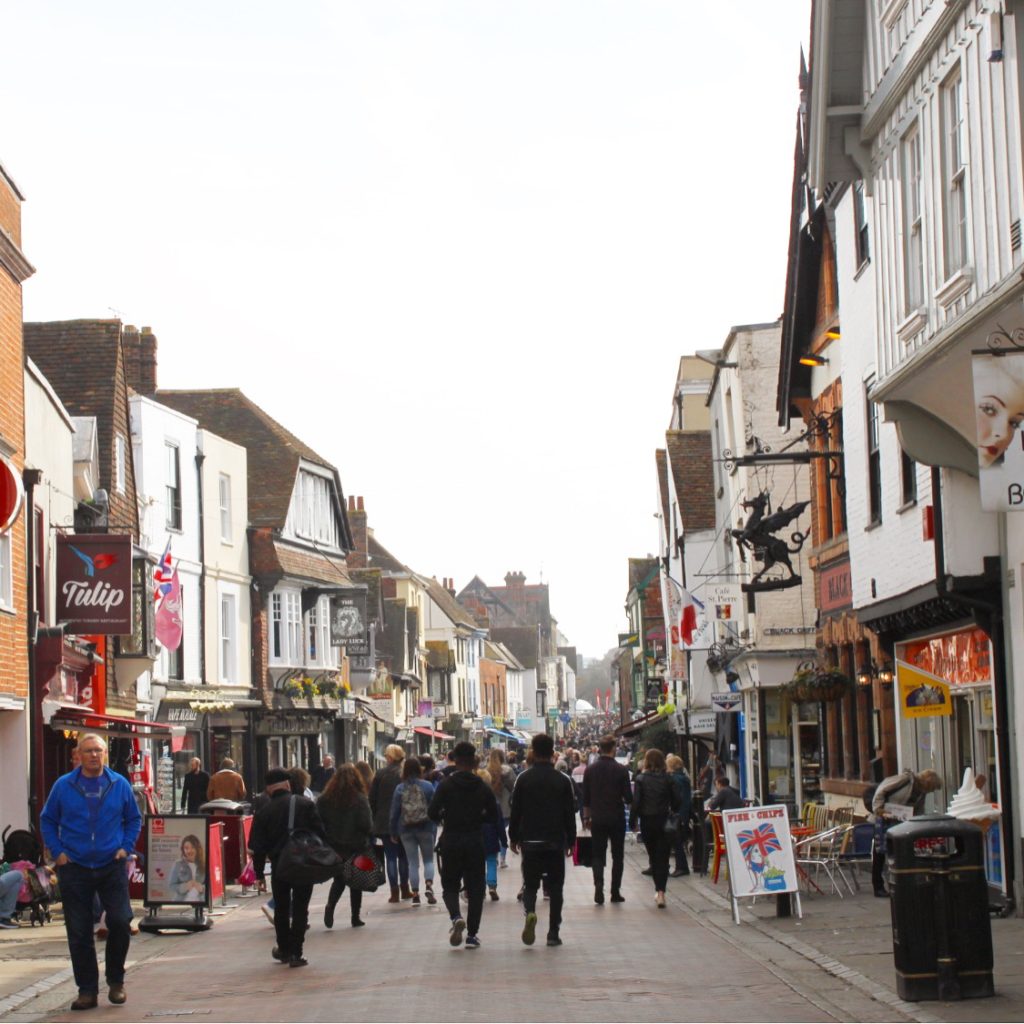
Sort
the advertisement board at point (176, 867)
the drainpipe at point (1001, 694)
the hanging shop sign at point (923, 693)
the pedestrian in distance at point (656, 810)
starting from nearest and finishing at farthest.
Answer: the drainpipe at point (1001, 694) < the advertisement board at point (176, 867) < the hanging shop sign at point (923, 693) < the pedestrian in distance at point (656, 810)

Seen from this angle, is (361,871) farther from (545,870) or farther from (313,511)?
(313,511)

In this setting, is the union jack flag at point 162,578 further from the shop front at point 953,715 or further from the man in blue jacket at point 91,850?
the man in blue jacket at point 91,850

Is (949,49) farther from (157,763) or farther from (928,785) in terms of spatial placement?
(157,763)

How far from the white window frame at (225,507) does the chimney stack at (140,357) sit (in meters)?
4.31

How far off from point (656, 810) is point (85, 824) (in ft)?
30.2

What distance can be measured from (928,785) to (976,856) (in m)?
7.22

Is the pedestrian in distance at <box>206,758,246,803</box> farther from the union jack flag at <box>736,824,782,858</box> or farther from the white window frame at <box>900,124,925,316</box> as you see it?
the white window frame at <box>900,124,925,316</box>

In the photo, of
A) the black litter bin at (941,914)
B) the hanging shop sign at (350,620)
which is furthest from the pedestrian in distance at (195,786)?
the hanging shop sign at (350,620)

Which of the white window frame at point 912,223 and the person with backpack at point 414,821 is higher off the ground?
the white window frame at point 912,223

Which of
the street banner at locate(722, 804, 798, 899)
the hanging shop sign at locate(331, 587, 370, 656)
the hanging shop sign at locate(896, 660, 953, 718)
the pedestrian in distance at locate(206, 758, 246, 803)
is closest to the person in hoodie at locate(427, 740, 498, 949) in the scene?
the street banner at locate(722, 804, 798, 899)

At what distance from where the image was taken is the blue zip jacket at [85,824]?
12.2 m

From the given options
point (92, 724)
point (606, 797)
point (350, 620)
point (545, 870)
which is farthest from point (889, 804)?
point (350, 620)

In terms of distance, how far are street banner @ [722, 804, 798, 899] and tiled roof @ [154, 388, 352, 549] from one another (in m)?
31.9

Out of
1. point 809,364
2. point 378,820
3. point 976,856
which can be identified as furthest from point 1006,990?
point 809,364
